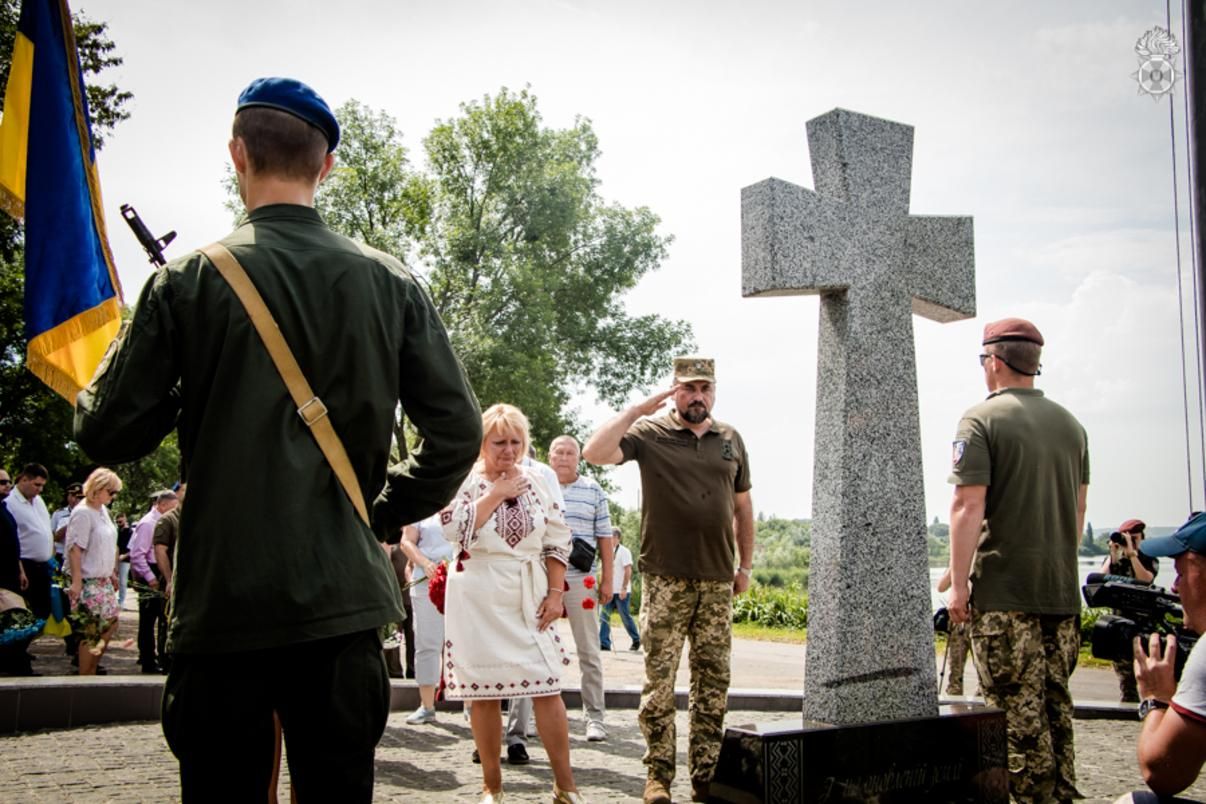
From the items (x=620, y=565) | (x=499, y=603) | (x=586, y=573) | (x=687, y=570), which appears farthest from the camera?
(x=620, y=565)

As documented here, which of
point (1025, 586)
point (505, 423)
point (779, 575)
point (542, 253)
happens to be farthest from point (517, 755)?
point (779, 575)

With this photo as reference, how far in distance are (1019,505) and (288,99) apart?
410cm

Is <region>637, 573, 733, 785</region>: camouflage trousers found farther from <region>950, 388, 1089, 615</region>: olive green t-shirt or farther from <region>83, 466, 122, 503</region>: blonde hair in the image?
<region>83, 466, 122, 503</region>: blonde hair

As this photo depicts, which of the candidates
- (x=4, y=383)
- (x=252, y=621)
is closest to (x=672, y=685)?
(x=252, y=621)

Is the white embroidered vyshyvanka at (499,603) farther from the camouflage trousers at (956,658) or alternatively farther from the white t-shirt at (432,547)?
the camouflage trousers at (956,658)

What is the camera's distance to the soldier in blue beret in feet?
7.42

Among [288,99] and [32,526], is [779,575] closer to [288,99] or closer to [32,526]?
[32,526]

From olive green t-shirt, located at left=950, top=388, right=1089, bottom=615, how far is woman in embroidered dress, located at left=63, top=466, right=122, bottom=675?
861 cm

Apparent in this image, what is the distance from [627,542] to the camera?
58.0m

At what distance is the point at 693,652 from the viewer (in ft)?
19.9

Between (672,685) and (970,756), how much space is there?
1603mm

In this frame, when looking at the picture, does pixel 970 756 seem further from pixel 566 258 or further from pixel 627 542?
pixel 627 542

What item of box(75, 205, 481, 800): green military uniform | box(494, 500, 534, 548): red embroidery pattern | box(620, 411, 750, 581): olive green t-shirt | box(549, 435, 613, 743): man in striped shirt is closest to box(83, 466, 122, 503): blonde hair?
box(549, 435, 613, 743): man in striped shirt

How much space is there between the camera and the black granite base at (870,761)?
4.54 metres
